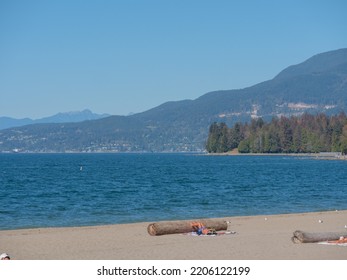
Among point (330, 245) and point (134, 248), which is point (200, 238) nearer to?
point (134, 248)

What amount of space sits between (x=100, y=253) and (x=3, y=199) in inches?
1139

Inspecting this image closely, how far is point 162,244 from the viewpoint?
858 inches

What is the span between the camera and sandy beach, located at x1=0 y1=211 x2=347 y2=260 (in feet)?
63.4

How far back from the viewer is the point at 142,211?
3816 cm

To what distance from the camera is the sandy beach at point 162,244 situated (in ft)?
63.4

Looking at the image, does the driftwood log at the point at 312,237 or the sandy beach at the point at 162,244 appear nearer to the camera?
the sandy beach at the point at 162,244

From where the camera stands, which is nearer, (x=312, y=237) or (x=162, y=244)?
(x=312, y=237)

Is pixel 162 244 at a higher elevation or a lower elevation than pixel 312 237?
higher

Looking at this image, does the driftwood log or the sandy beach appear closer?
the sandy beach
